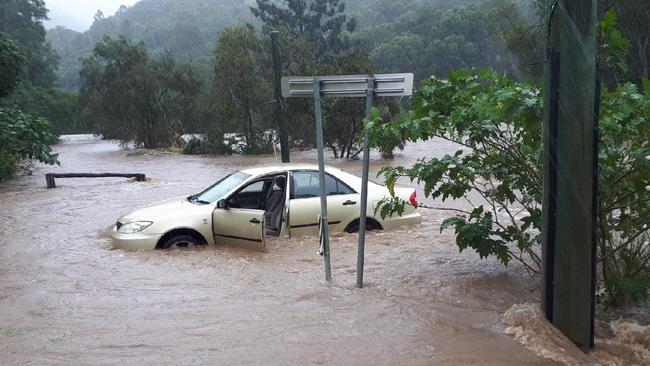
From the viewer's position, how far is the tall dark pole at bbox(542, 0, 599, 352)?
4395 millimetres

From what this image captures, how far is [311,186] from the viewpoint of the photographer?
8.96 meters

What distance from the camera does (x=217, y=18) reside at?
112 meters

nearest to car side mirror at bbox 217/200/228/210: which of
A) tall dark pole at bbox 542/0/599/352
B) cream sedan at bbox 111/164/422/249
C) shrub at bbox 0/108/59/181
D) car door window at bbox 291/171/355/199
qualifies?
cream sedan at bbox 111/164/422/249

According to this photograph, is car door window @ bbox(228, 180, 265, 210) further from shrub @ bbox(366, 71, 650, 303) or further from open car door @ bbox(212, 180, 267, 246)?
shrub @ bbox(366, 71, 650, 303)

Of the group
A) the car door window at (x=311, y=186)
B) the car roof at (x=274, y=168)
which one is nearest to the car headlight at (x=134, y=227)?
the car roof at (x=274, y=168)

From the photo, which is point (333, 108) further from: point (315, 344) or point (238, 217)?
point (315, 344)

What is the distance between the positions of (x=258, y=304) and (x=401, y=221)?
393 cm

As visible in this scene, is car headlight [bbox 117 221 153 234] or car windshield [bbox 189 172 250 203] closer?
car headlight [bbox 117 221 153 234]

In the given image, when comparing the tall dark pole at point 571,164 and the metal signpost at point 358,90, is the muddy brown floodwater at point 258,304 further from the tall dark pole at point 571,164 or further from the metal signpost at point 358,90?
the metal signpost at point 358,90

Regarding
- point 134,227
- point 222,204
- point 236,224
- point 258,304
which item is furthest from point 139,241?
point 258,304

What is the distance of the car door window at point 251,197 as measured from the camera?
347 inches

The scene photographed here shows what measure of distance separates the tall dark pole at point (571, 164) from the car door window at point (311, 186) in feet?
15.2

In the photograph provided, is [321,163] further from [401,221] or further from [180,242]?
[401,221]

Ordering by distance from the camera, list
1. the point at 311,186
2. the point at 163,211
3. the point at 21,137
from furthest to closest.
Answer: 1. the point at 21,137
2. the point at 311,186
3. the point at 163,211
